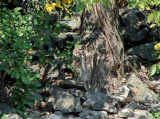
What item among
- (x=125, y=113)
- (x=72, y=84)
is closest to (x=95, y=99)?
(x=72, y=84)

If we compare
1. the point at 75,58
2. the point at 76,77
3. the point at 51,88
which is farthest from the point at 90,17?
the point at 51,88

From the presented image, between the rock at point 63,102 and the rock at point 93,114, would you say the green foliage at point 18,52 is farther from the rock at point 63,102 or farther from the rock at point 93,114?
the rock at point 93,114

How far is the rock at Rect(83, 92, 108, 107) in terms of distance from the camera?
423 cm

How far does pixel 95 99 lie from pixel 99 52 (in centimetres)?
109

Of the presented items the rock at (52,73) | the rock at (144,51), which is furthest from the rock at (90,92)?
the rock at (144,51)

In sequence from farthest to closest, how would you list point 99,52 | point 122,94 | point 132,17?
point 132,17 → point 99,52 → point 122,94

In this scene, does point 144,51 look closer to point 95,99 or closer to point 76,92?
point 95,99

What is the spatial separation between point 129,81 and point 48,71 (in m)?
1.90

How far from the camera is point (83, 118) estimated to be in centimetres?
389

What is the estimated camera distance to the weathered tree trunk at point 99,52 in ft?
15.6

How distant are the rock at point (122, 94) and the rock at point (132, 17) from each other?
3409mm

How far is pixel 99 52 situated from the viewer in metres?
4.86

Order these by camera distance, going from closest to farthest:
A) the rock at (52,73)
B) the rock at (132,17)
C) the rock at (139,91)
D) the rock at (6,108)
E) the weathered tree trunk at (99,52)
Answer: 1. the rock at (6,108)
2. the rock at (139,91)
3. the weathered tree trunk at (99,52)
4. the rock at (52,73)
5. the rock at (132,17)

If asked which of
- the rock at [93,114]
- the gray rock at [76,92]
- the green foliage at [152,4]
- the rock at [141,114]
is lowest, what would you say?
the rock at [93,114]
